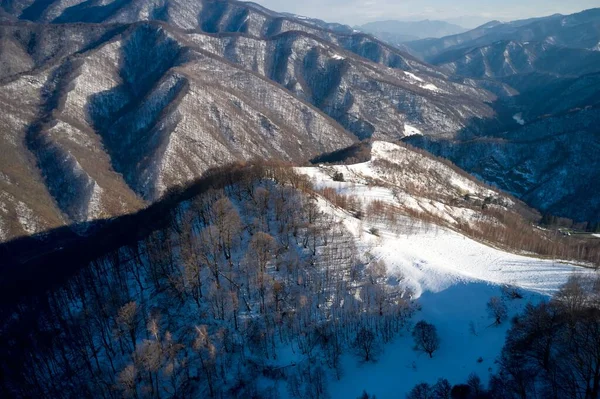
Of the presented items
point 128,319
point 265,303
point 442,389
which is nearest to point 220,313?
point 265,303

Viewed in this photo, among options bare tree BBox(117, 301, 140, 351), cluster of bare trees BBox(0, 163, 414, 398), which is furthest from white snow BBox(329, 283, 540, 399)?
bare tree BBox(117, 301, 140, 351)

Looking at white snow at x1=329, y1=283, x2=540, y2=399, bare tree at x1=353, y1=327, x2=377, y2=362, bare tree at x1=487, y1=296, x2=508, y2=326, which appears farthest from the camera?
bare tree at x1=487, y1=296, x2=508, y2=326

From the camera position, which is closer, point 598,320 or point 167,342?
point 598,320

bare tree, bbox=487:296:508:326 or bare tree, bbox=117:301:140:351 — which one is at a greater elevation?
bare tree, bbox=487:296:508:326

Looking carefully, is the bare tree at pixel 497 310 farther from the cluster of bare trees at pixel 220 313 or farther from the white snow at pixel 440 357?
the cluster of bare trees at pixel 220 313

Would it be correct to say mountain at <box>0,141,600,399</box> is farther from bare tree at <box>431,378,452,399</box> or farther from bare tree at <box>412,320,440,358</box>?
bare tree at <box>431,378,452,399</box>

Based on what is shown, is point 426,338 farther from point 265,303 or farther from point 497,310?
point 265,303

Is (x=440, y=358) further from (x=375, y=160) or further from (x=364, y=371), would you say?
(x=375, y=160)

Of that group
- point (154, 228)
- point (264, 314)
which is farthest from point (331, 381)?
point (154, 228)
